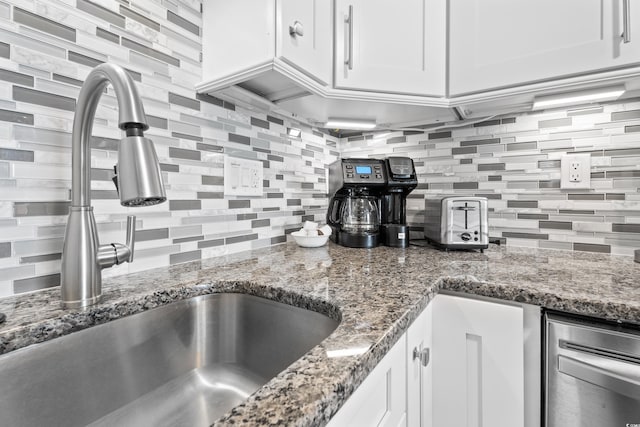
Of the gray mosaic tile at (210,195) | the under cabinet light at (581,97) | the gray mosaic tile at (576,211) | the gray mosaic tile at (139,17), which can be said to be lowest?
the gray mosaic tile at (576,211)

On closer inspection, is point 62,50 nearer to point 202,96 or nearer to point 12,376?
point 202,96

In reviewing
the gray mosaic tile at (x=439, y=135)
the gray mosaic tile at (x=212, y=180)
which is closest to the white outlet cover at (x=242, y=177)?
the gray mosaic tile at (x=212, y=180)

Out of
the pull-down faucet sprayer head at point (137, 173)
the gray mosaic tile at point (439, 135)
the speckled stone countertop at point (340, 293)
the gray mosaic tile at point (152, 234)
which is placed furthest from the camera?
the gray mosaic tile at point (439, 135)

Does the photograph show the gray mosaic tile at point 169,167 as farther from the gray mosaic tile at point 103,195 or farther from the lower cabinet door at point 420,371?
the lower cabinet door at point 420,371

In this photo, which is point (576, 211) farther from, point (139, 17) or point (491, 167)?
point (139, 17)

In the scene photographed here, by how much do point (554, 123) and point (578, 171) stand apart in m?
0.21

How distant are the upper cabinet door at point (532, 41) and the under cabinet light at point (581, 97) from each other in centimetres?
14

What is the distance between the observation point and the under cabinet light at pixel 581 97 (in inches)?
39.9

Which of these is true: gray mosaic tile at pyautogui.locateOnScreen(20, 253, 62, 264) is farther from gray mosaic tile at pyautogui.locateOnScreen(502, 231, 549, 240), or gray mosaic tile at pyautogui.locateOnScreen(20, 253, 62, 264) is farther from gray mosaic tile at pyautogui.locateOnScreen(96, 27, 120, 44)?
gray mosaic tile at pyautogui.locateOnScreen(502, 231, 549, 240)

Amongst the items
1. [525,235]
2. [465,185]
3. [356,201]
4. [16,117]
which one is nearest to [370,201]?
[356,201]

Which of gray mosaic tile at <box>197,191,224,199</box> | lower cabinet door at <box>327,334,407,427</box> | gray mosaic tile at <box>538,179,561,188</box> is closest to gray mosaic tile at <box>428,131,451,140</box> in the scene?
→ gray mosaic tile at <box>538,179,561,188</box>

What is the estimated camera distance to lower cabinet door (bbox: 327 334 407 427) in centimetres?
39

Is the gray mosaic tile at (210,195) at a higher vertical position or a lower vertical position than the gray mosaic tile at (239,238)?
higher

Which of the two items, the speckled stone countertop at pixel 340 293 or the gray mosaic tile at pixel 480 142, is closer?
the speckled stone countertop at pixel 340 293
